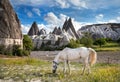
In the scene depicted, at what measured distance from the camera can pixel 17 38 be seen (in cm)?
5088

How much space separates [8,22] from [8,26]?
3.62 ft

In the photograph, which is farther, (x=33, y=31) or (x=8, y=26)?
Result: (x=33, y=31)

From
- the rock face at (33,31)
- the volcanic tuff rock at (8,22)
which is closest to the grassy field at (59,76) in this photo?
the volcanic tuff rock at (8,22)

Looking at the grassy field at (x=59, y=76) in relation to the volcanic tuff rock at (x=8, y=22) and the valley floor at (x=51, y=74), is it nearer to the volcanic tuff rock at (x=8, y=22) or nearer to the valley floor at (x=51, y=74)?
the valley floor at (x=51, y=74)

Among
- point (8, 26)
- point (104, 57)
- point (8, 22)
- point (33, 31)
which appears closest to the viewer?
point (104, 57)

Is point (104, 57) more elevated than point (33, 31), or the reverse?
point (33, 31)

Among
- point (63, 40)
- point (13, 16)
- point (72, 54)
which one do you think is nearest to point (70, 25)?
point (63, 40)

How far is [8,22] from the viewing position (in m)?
48.5

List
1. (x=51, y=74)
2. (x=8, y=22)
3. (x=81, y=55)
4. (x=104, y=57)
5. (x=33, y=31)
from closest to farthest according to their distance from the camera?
(x=51, y=74) < (x=81, y=55) < (x=104, y=57) < (x=8, y=22) < (x=33, y=31)

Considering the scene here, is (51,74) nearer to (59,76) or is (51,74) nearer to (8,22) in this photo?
(59,76)

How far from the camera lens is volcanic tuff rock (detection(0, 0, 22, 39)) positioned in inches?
1838

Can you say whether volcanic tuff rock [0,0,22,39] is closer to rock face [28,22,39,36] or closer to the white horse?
the white horse

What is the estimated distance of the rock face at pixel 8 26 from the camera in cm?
4650

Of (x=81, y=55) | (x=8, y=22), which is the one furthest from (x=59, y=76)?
(x=8, y=22)
